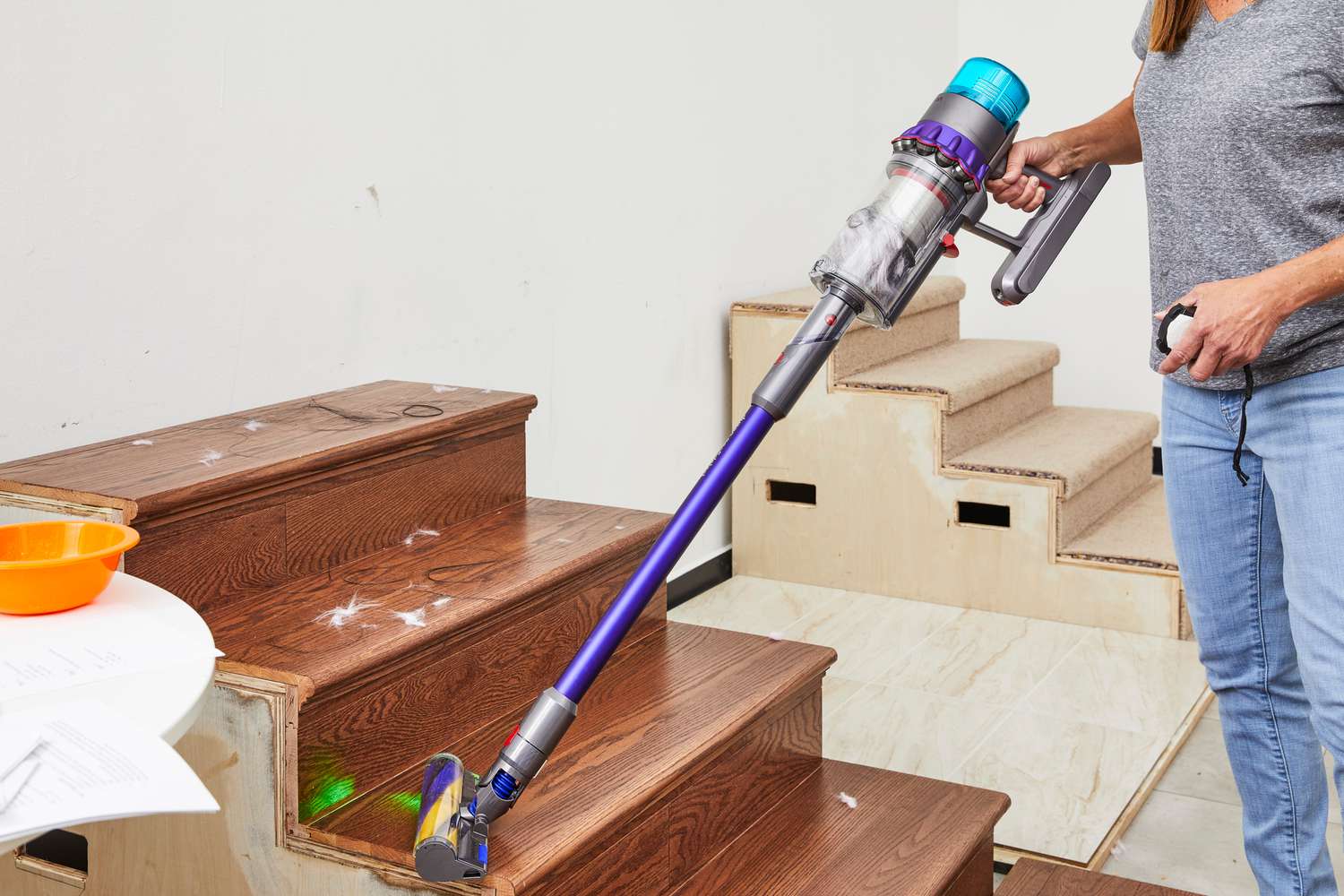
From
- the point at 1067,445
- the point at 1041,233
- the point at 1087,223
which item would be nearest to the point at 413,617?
the point at 1041,233

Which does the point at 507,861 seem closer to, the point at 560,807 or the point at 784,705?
the point at 560,807

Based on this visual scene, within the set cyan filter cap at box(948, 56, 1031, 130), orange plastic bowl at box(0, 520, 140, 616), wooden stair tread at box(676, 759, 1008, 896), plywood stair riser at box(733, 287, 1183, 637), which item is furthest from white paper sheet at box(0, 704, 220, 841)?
plywood stair riser at box(733, 287, 1183, 637)

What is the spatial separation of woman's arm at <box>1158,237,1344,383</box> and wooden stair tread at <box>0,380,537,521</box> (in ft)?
3.34

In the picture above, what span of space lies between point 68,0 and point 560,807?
1.18 m

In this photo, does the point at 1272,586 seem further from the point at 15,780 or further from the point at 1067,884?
the point at 15,780

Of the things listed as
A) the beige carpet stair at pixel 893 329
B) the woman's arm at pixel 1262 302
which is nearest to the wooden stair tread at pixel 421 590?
the woman's arm at pixel 1262 302

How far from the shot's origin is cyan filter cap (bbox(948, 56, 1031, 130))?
4.24 feet

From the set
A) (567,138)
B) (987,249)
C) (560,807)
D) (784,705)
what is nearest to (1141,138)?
(784,705)

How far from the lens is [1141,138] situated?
4.78 ft

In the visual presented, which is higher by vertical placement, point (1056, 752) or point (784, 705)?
point (784, 705)

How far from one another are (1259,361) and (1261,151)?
0.69 ft

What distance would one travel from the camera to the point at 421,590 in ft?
5.36

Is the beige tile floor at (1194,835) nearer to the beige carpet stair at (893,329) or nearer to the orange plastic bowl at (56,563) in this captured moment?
the beige carpet stair at (893,329)

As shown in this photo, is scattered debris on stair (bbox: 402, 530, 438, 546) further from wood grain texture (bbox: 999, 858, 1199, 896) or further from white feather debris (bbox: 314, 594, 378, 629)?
wood grain texture (bbox: 999, 858, 1199, 896)
